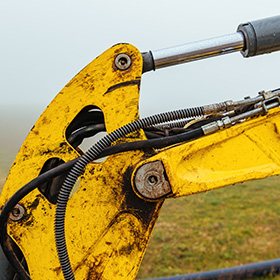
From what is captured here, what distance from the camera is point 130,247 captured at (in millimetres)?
1346

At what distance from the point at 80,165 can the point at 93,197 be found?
6.0 inches

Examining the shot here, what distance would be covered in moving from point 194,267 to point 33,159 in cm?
198

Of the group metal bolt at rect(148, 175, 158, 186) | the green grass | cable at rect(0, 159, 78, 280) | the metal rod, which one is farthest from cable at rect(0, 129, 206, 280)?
the green grass

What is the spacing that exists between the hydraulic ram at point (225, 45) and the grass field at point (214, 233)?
1.97 meters

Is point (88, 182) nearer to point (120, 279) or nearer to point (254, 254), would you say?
point (120, 279)

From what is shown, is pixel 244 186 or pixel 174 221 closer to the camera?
pixel 174 221

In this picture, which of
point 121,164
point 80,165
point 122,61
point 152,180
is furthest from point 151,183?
point 122,61

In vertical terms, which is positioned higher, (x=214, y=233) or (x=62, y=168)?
(x=62, y=168)

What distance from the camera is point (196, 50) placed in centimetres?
136

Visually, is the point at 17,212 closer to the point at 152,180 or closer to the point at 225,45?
the point at 152,180

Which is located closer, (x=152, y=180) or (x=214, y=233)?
(x=152, y=180)

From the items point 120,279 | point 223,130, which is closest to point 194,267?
point 120,279

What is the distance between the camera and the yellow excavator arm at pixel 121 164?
4.26 feet

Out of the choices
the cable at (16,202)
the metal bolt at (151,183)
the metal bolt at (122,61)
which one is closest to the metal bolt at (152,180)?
the metal bolt at (151,183)
